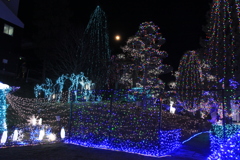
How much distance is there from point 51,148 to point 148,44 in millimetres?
13131

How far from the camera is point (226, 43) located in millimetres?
10133

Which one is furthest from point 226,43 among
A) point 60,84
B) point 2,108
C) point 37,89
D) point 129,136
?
point 37,89

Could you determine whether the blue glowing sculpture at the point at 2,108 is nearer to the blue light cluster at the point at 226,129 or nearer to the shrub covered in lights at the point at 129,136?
the shrub covered in lights at the point at 129,136

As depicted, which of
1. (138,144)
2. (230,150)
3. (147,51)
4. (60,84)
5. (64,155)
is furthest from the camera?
(60,84)

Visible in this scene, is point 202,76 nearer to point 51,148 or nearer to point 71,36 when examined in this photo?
point 51,148

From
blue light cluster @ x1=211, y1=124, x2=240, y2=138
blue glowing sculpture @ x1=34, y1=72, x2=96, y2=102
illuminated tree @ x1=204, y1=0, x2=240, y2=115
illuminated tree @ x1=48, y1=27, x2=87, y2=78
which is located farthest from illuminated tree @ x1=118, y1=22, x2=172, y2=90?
blue light cluster @ x1=211, y1=124, x2=240, y2=138

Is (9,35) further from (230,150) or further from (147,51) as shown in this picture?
(230,150)

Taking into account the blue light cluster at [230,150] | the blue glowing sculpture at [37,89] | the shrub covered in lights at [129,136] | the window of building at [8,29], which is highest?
the window of building at [8,29]

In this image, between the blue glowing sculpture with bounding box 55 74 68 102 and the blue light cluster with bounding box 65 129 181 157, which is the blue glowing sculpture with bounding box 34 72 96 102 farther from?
the blue light cluster with bounding box 65 129 181 157

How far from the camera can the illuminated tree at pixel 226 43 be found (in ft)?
32.8

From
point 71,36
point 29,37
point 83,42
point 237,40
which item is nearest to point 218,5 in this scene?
point 237,40

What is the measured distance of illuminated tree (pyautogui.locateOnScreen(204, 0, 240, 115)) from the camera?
998 cm

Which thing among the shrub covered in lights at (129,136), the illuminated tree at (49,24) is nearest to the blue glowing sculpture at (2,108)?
the shrub covered in lights at (129,136)

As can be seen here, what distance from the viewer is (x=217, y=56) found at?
10.4 meters
